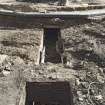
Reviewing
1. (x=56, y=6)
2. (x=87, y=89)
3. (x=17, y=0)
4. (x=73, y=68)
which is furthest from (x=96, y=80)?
(x=17, y=0)

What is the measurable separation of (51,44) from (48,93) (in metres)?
4.65

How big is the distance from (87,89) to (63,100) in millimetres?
1069

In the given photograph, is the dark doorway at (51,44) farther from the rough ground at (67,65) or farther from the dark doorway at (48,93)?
the dark doorway at (48,93)

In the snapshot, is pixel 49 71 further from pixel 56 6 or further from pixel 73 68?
pixel 56 6

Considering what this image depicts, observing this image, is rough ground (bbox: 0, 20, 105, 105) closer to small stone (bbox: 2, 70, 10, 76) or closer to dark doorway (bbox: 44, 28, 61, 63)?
small stone (bbox: 2, 70, 10, 76)

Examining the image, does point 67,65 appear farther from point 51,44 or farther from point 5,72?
point 51,44

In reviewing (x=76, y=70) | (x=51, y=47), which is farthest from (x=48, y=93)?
(x=51, y=47)

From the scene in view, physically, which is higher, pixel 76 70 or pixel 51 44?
pixel 76 70

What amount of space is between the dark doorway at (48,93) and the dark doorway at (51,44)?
2493 millimetres

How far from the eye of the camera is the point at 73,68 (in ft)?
28.7

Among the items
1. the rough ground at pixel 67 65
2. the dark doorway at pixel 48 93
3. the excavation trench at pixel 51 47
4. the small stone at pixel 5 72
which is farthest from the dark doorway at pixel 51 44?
the small stone at pixel 5 72

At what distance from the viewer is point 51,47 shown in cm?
1209

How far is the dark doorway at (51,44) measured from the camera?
35.7ft

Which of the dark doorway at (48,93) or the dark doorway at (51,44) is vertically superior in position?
the dark doorway at (51,44)
